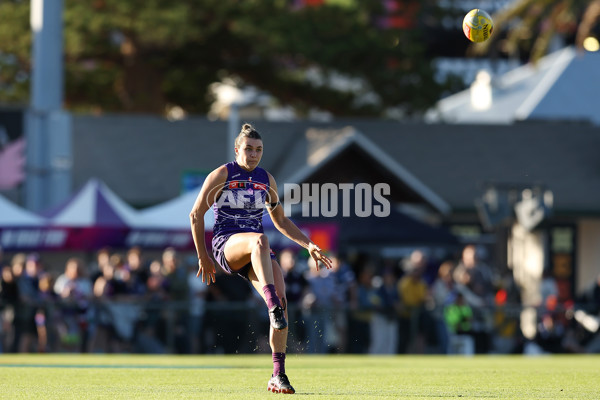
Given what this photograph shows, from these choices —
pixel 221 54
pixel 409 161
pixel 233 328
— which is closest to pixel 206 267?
pixel 233 328

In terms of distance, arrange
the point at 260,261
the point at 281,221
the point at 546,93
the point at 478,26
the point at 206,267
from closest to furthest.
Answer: the point at 260,261 → the point at 206,267 → the point at 281,221 → the point at 478,26 → the point at 546,93

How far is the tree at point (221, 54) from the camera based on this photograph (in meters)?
33.9

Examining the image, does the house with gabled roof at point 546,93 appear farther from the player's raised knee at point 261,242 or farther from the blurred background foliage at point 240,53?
the player's raised knee at point 261,242

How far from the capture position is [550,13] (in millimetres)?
30188

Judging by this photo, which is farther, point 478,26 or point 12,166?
point 12,166

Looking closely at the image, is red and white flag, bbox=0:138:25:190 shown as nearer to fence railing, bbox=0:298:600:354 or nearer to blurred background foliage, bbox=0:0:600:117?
blurred background foliage, bbox=0:0:600:117

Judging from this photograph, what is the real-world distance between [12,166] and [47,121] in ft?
5.33

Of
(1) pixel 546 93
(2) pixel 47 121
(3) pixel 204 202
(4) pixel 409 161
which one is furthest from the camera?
(1) pixel 546 93

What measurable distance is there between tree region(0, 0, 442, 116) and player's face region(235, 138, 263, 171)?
2411 centimetres

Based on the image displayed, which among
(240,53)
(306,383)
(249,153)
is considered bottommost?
(306,383)

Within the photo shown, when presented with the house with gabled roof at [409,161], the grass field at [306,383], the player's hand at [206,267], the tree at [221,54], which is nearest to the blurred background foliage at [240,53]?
the tree at [221,54]

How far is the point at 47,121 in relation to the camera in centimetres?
2911

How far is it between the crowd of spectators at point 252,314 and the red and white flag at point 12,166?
897 cm

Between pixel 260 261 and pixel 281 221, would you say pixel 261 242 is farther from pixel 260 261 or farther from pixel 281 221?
pixel 281 221
